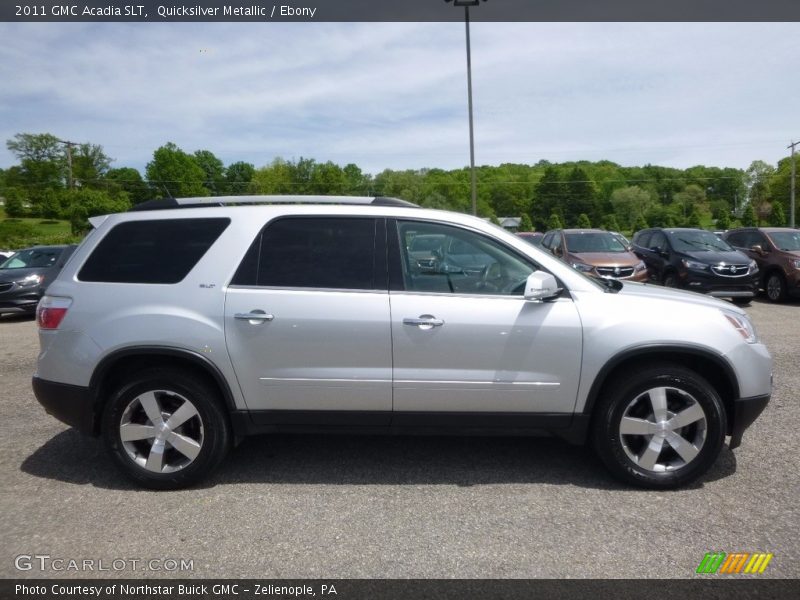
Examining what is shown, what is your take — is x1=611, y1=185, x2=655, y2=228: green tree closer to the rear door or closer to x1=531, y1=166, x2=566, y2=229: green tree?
x1=531, y1=166, x2=566, y2=229: green tree

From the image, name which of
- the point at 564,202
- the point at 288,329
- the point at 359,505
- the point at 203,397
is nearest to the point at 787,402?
the point at 359,505

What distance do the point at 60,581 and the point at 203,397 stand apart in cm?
125

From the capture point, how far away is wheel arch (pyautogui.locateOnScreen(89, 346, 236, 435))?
3730mm

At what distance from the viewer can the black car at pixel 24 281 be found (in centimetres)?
1281

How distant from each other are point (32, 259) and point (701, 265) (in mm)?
15620

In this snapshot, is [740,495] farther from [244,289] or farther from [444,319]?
[244,289]

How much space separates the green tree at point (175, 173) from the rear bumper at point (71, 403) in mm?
88377

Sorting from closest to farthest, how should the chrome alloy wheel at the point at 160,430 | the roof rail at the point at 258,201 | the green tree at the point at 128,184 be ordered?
the chrome alloy wheel at the point at 160,430, the roof rail at the point at 258,201, the green tree at the point at 128,184

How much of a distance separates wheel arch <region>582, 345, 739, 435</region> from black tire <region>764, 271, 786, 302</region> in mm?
11241

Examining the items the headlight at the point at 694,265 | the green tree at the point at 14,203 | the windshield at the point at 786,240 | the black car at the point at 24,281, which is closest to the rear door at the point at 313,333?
the black car at the point at 24,281

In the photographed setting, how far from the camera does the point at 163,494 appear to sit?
3791mm

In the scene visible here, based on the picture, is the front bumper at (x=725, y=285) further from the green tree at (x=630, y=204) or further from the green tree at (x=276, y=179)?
the green tree at (x=630, y=204)

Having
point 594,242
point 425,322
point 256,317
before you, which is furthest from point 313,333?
point 594,242

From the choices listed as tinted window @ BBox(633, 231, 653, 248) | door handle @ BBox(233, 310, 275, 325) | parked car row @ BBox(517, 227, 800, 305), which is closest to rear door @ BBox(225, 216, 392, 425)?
door handle @ BBox(233, 310, 275, 325)
